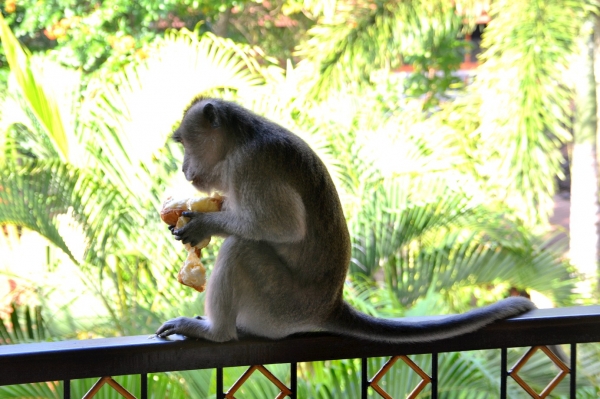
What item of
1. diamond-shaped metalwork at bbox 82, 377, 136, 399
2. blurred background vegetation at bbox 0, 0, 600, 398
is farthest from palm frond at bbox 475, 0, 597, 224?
diamond-shaped metalwork at bbox 82, 377, 136, 399

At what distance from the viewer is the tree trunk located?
656cm

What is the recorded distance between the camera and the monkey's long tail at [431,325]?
1772 mm

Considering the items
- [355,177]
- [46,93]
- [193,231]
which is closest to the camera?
[193,231]

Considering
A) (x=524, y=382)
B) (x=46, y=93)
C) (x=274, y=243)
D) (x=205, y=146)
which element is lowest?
(x=524, y=382)

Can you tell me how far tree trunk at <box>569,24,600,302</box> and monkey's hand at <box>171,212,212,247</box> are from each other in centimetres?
517

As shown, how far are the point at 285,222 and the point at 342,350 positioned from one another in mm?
443

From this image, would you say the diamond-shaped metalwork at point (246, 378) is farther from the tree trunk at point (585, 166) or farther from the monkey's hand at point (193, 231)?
the tree trunk at point (585, 166)

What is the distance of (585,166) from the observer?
21.9 feet

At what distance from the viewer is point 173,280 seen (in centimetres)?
414

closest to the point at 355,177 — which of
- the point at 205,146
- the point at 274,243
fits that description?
the point at 205,146

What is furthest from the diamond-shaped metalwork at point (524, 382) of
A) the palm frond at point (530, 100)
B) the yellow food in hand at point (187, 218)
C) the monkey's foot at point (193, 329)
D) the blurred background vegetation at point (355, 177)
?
the palm frond at point (530, 100)

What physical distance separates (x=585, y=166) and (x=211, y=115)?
5282 mm

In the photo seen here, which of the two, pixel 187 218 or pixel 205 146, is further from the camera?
pixel 205 146

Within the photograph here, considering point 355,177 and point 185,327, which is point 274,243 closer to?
point 185,327
